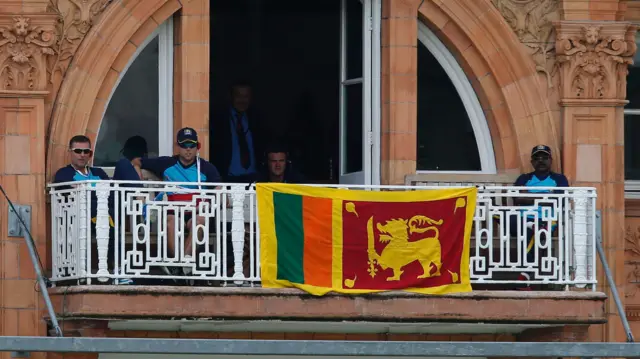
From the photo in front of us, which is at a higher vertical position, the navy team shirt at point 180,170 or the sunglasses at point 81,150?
the sunglasses at point 81,150

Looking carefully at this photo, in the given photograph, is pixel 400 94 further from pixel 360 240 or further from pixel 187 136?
pixel 187 136

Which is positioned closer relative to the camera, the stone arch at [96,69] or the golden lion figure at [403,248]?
the golden lion figure at [403,248]

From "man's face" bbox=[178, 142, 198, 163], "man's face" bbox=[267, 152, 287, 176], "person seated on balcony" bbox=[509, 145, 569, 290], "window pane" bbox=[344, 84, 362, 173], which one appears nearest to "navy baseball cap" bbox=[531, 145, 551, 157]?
"person seated on balcony" bbox=[509, 145, 569, 290]

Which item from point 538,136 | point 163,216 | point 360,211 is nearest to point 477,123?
point 538,136

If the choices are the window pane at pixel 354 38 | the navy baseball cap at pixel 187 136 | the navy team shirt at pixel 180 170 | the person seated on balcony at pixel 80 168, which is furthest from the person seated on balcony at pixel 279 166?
the person seated on balcony at pixel 80 168

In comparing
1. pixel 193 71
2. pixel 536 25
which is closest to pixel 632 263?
pixel 536 25

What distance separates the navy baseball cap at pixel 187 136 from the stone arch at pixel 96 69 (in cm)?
106

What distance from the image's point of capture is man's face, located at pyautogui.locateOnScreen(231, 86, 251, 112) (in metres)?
24.1

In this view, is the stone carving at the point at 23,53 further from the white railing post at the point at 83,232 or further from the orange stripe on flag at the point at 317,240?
the orange stripe on flag at the point at 317,240

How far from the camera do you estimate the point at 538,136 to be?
23375 millimetres

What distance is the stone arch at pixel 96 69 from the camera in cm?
2239

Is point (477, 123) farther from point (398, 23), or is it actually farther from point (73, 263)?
point (73, 263)

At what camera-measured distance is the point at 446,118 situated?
78.5ft

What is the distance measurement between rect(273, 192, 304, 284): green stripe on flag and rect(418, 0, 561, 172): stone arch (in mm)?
2998
